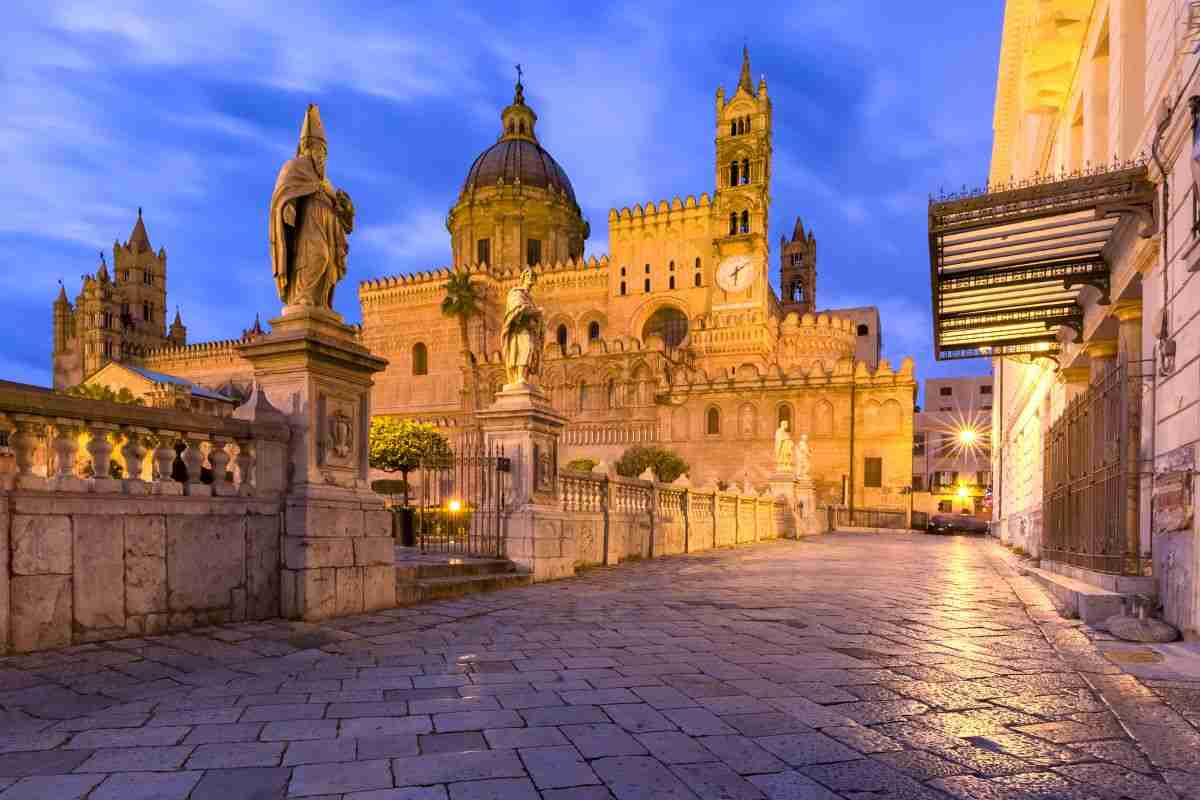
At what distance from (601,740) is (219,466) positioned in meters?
4.23

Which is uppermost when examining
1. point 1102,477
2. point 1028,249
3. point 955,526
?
point 1028,249

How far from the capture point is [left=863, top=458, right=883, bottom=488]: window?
39562mm

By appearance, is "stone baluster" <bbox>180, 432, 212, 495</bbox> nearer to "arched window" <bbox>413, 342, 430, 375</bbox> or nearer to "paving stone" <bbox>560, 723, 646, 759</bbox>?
"paving stone" <bbox>560, 723, 646, 759</bbox>

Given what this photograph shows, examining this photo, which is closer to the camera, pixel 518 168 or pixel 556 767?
pixel 556 767

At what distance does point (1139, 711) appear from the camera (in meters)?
3.82

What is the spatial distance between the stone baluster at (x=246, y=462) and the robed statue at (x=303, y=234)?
1.36 meters

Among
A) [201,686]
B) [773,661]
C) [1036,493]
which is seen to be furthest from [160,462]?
[1036,493]

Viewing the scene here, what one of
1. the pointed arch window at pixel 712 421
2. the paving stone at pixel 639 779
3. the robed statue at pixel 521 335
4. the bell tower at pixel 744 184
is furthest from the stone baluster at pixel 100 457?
the bell tower at pixel 744 184

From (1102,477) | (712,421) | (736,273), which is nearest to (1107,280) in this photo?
(1102,477)

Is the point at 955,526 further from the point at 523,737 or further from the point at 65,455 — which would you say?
the point at 65,455

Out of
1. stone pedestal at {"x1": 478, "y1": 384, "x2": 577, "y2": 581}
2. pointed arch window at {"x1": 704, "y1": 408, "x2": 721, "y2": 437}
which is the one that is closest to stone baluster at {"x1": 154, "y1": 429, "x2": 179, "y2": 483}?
stone pedestal at {"x1": 478, "y1": 384, "x2": 577, "y2": 581}

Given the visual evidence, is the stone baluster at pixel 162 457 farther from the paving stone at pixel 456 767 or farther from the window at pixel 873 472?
the window at pixel 873 472

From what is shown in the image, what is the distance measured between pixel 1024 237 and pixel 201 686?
922cm

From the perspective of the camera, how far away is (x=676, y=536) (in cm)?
1572
